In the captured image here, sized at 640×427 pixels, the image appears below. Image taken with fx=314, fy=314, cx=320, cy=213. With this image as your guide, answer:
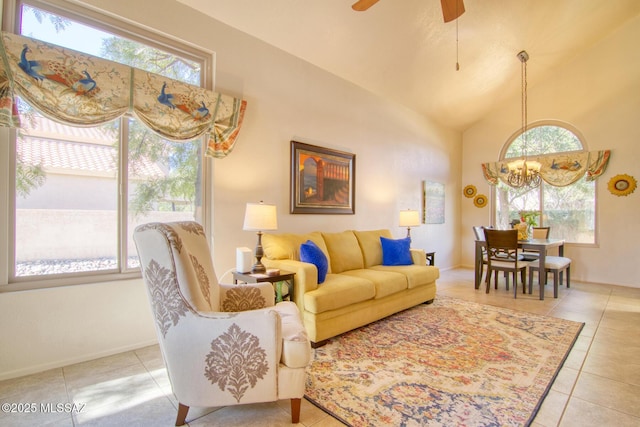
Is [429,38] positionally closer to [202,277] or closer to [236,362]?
[202,277]

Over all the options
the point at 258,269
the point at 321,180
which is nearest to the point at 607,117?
the point at 321,180

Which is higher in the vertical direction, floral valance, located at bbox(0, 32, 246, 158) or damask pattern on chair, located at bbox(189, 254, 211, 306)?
floral valance, located at bbox(0, 32, 246, 158)

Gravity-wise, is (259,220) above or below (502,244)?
above

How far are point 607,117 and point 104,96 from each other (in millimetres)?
7273

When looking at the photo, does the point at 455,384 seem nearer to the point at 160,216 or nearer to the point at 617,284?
the point at 160,216

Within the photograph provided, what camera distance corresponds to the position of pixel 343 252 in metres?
3.73

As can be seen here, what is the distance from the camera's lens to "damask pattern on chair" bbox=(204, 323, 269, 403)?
162cm

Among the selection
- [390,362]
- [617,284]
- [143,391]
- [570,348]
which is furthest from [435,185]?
[143,391]

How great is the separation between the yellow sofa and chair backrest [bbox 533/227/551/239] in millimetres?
2968

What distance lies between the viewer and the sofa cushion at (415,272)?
11.8 ft

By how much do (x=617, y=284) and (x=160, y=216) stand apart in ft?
23.0

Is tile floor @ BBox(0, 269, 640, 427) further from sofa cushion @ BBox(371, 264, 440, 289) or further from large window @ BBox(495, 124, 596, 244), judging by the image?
large window @ BBox(495, 124, 596, 244)

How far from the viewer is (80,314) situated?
2459 millimetres

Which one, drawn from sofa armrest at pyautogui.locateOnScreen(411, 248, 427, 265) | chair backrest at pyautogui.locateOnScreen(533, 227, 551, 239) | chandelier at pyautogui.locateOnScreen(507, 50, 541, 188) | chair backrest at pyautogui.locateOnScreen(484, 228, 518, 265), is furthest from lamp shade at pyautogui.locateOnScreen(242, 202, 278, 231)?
chair backrest at pyautogui.locateOnScreen(533, 227, 551, 239)
